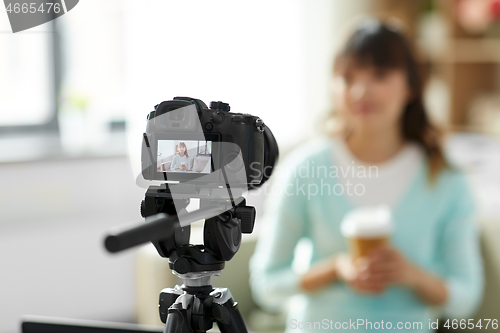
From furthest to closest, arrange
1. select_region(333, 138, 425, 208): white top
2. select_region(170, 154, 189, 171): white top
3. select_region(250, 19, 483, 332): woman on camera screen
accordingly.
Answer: select_region(333, 138, 425, 208): white top → select_region(250, 19, 483, 332): woman on camera screen → select_region(170, 154, 189, 171): white top

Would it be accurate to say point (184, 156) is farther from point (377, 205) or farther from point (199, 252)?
point (377, 205)

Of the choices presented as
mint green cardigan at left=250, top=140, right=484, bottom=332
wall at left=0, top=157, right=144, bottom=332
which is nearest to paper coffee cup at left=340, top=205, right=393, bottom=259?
mint green cardigan at left=250, top=140, right=484, bottom=332

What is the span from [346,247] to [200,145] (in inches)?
32.3

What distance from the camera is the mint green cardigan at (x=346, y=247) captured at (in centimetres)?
120

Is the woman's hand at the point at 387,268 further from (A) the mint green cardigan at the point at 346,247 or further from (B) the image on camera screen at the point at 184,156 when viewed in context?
(B) the image on camera screen at the point at 184,156

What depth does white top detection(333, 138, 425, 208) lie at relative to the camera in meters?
1.30

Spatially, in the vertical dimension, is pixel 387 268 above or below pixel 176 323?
below

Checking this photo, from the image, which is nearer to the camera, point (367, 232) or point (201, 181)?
point (201, 181)

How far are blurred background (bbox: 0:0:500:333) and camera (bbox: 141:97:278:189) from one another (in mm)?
1558

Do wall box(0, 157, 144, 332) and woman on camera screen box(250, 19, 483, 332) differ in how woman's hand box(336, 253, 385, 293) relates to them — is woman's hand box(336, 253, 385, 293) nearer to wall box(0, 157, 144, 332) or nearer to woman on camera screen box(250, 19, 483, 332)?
woman on camera screen box(250, 19, 483, 332)

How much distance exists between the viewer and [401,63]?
1241 millimetres

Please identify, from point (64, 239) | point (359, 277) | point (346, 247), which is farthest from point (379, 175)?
point (64, 239)

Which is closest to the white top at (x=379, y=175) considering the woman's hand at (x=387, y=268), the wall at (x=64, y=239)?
the woman's hand at (x=387, y=268)

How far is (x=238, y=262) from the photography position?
146 centimetres
